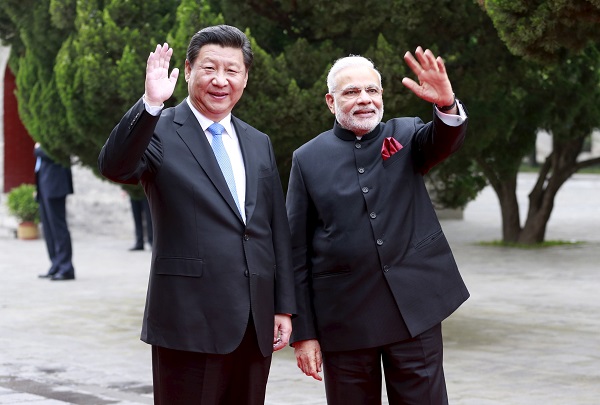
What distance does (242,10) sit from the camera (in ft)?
27.2

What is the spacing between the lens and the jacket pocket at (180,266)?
155 inches

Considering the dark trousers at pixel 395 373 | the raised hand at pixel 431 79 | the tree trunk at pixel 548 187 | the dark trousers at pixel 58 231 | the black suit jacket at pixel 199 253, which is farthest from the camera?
the tree trunk at pixel 548 187

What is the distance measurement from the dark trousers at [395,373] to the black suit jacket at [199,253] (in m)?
0.44

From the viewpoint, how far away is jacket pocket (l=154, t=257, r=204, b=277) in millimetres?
3930

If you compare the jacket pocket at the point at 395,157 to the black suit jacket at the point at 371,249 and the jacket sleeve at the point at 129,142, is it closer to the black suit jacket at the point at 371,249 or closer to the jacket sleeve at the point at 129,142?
the black suit jacket at the point at 371,249

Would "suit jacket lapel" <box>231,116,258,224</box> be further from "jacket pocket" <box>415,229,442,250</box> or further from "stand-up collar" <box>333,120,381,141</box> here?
"jacket pocket" <box>415,229,442,250</box>

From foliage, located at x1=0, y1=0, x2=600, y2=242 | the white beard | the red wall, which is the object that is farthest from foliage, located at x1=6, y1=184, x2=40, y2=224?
the white beard

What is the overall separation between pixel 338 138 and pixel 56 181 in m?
9.09

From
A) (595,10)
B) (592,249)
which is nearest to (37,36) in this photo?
(595,10)

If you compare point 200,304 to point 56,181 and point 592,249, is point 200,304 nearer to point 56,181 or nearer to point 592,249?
point 56,181

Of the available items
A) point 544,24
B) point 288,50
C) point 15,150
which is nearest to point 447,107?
point 544,24

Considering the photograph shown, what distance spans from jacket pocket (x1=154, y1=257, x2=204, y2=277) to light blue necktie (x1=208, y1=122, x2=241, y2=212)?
242mm

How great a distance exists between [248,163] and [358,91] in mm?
534

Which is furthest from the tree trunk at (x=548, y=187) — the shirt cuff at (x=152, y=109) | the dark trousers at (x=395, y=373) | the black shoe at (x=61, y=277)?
the shirt cuff at (x=152, y=109)
